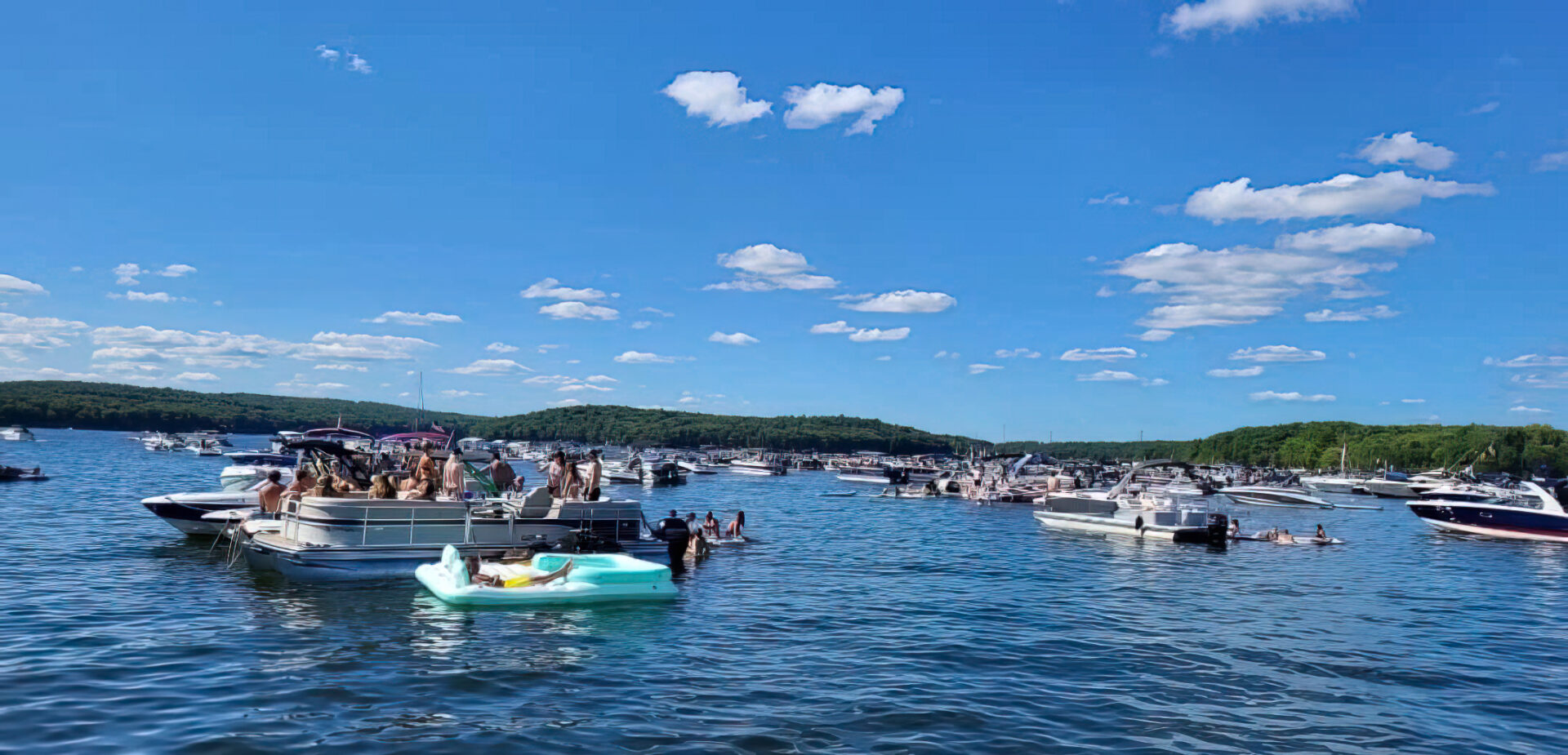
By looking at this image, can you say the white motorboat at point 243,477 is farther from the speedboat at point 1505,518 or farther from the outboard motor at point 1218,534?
the speedboat at point 1505,518

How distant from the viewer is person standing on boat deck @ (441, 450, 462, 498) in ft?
82.4

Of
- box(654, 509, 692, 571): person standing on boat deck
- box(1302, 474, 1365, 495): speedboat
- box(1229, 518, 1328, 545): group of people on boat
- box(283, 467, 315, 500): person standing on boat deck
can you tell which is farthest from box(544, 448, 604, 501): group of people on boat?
box(1302, 474, 1365, 495): speedboat

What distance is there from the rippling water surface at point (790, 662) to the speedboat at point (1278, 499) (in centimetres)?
5362

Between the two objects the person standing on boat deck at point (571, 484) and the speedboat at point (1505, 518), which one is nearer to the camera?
the person standing on boat deck at point (571, 484)

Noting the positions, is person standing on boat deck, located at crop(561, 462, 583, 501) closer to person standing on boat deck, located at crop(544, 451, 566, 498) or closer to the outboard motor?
person standing on boat deck, located at crop(544, 451, 566, 498)

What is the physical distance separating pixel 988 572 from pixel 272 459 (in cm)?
7399

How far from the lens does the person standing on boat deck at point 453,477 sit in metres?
25.1

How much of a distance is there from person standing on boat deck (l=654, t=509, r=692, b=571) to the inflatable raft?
5.48 metres

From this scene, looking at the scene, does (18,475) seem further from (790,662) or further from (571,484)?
(790,662)

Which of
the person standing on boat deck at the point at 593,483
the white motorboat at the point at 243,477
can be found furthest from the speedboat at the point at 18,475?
the person standing on boat deck at the point at 593,483

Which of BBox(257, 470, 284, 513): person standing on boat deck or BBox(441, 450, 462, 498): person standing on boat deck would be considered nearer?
BBox(441, 450, 462, 498): person standing on boat deck

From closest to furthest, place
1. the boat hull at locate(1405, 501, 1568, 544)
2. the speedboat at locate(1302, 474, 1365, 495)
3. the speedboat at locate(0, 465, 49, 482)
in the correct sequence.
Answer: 1. the boat hull at locate(1405, 501, 1568, 544)
2. the speedboat at locate(0, 465, 49, 482)
3. the speedboat at locate(1302, 474, 1365, 495)

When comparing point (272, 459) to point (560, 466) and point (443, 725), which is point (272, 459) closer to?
point (560, 466)

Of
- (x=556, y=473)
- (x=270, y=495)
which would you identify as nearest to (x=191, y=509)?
(x=270, y=495)
